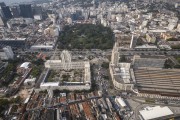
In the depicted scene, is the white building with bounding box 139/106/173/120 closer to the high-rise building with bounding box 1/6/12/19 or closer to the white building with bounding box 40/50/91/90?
the white building with bounding box 40/50/91/90

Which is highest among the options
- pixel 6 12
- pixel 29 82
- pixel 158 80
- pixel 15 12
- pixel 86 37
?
pixel 6 12

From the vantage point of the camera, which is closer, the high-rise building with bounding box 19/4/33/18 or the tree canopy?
the tree canopy

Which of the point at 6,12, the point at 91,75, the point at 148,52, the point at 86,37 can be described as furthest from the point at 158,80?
the point at 6,12

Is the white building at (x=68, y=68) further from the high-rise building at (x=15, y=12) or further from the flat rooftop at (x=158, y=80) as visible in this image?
the high-rise building at (x=15, y=12)

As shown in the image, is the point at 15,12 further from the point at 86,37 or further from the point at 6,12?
the point at 86,37

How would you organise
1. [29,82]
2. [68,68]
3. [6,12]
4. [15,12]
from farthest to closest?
[15,12] → [6,12] → [68,68] → [29,82]

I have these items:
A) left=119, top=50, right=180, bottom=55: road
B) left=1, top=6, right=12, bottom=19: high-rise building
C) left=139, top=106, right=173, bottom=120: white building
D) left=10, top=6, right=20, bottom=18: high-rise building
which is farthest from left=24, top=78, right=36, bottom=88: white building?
left=10, top=6, right=20, bottom=18: high-rise building

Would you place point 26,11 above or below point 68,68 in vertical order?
above

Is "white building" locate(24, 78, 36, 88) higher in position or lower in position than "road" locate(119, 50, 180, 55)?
higher

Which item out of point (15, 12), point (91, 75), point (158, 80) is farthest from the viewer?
point (15, 12)
